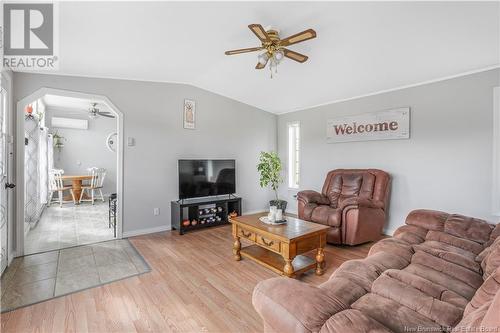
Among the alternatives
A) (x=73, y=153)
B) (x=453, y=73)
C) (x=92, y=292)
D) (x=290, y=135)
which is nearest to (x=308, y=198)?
(x=290, y=135)

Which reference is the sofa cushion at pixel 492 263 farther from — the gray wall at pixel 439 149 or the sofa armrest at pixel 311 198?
the sofa armrest at pixel 311 198

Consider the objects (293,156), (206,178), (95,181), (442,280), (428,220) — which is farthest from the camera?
(95,181)

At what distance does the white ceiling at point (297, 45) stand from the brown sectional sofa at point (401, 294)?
6.52 feet

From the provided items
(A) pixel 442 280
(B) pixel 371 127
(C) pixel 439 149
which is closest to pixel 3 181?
(A) pixel 442 280

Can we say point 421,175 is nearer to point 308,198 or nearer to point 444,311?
point 308,198

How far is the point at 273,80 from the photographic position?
4.24 meters

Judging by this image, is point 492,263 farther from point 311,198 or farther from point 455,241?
point 311,198

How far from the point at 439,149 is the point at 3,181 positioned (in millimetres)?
5466

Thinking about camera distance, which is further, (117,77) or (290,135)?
(290,135)

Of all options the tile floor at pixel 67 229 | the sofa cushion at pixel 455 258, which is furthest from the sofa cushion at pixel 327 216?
the tile floor at pixel 67 229

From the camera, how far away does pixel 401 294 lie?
1.38 metres

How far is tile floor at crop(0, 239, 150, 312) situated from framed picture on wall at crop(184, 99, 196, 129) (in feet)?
7.33

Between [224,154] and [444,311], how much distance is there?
4.17 m

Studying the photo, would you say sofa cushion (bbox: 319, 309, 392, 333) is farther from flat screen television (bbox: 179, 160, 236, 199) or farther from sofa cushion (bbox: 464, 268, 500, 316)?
flat screen television (bbox: 179, 160, 236, 199)
